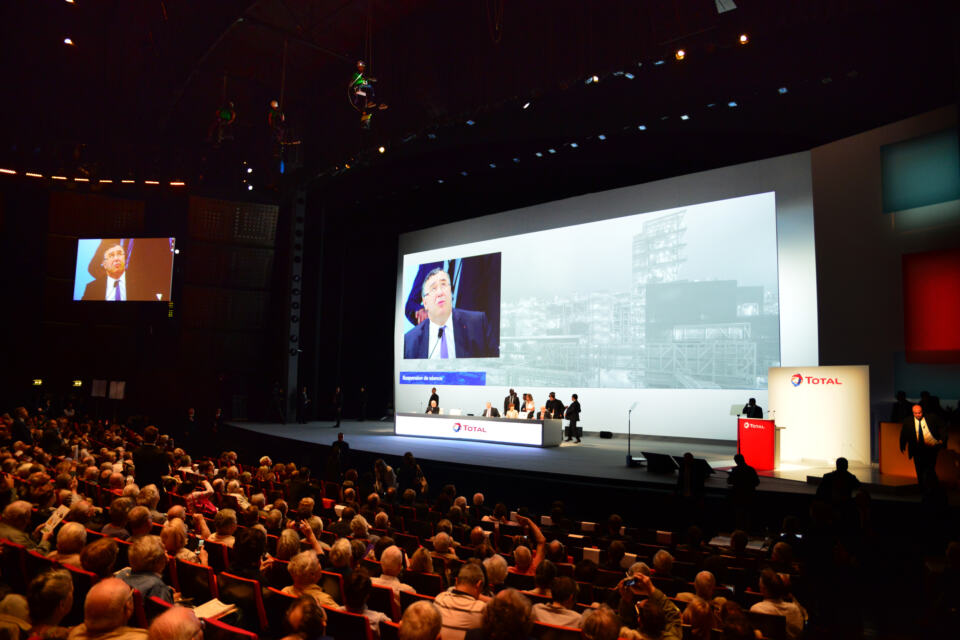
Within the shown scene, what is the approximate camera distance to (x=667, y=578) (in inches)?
164

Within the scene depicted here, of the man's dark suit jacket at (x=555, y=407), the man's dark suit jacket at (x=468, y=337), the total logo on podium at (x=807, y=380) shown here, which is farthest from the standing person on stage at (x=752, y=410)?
the man's dark suit jacket at (x=468, y=337)

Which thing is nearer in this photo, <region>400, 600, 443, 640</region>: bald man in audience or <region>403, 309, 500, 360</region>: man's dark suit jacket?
<region>400, 600, 443, 640</region>: bald man in audience

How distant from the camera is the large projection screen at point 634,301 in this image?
11914 mm

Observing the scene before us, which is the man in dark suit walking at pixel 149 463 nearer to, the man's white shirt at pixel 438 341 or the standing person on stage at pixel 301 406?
the man's white shirt at pixel 438 341

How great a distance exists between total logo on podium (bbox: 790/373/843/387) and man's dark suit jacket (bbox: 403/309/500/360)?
25.5 feet

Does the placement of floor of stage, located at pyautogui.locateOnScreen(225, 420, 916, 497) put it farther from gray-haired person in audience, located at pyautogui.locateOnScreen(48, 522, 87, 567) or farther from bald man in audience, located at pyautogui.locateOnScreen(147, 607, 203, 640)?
bald man in audience, located at pyautogui.locateOnScreen(147, 607, 203, 640)

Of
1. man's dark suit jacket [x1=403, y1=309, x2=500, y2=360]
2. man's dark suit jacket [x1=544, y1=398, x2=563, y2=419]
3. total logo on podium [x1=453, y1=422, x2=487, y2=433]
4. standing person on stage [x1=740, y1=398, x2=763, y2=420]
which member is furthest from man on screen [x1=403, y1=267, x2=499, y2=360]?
standing person on stage [x1=740, y1=398, x2=763, y2=420]

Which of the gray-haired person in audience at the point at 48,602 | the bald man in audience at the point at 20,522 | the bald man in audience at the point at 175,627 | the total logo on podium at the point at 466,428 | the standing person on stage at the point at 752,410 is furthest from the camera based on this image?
the total logo on podium at the point at 466,428

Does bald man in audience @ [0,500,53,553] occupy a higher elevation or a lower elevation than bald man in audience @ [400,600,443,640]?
lower

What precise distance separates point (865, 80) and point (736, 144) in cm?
273

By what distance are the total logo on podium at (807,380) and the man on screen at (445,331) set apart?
780cm

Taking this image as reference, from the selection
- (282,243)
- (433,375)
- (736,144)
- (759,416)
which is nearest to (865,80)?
(736,144)

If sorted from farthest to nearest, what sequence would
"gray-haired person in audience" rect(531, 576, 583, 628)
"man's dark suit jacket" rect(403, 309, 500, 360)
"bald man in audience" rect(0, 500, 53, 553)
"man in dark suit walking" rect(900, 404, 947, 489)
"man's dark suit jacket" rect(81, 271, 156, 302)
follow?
"man's dark suit jacket" rect(81, 271, 156, 302) < "man's dark suit jacket" rect(403, 309, 500, 360) < "man in dark suit walking" rect(900, 404, 947, 489) < "bald man in audience" rect(0, 500, 53, 553) < "gray-haired person in audience" rect(531, 576, 583, 628)

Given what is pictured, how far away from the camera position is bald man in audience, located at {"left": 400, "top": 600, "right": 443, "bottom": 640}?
6.98 feet
